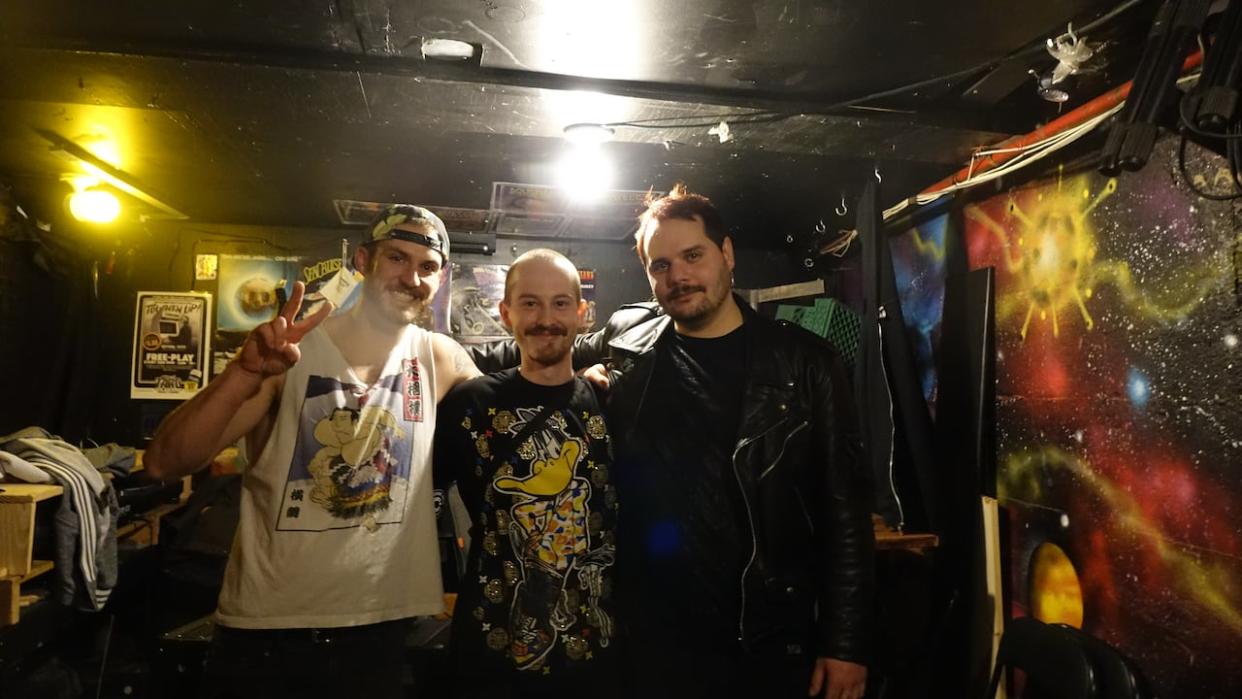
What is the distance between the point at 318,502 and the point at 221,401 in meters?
0.39

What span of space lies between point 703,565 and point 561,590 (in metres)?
0.48

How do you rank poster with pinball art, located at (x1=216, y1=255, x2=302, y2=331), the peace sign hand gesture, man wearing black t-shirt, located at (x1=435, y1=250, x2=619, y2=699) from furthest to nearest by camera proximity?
poster with pinball art, located at (x1=216, y1=255, x2=302, y2=331) → man wearing black t-shirt, located at (x1=435, y1=250, x2=619, y2=699) → the peace sign hand gesture

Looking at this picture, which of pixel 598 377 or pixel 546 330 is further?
pixel 598 377

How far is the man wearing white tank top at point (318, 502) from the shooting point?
5.78 ft

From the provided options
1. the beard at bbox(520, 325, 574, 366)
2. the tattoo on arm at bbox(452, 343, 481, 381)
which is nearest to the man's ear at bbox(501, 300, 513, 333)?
the beard at bbox(520, 325, 574, 366)

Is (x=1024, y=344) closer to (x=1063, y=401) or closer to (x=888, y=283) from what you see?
(x=1063, y=401)

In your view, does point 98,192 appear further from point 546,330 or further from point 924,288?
point 924,288

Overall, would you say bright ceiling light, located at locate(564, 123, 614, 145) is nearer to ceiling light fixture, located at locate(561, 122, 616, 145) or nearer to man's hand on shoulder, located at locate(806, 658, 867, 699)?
ceiling light fixture, located at locate(561, 122, 616, 145)

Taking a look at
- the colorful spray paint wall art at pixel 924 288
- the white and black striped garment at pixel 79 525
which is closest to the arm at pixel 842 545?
the colorful spray paint wall art at pixel 924 288

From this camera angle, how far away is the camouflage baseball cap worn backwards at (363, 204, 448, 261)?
6.93 feet

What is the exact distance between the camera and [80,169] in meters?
3.73

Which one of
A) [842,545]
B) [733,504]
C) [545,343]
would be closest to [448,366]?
[545,343]

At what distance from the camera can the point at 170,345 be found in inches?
185

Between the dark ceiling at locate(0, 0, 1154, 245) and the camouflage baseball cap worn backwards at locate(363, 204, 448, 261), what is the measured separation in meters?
0.61
